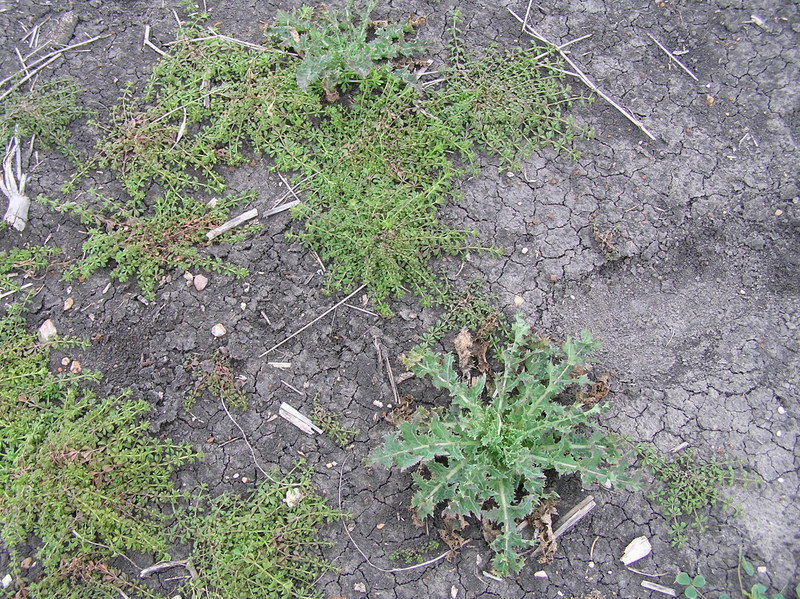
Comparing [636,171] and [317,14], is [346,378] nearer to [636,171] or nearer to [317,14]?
[636,171]

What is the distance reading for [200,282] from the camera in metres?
3.66

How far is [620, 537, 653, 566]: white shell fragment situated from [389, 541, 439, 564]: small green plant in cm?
102

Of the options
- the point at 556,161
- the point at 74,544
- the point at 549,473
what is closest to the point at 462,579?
the point at 549,473

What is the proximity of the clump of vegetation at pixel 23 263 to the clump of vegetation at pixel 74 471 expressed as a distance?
0.47m

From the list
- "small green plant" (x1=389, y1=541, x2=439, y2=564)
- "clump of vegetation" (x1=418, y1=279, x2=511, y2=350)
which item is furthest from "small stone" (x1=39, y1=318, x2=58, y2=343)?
"small green plant" (x1=389, y1=541, x2=439, y2=564)

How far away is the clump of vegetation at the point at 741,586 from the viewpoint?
9.93 ft

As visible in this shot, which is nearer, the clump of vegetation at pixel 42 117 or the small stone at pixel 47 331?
the small stone at pixel 47 331

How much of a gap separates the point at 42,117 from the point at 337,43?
205 centimetres

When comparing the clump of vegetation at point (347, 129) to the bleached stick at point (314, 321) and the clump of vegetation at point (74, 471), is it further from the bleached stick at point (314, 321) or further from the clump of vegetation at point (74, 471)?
the clump of vegetation at point (74, 471)

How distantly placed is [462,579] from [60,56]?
4.39 metres

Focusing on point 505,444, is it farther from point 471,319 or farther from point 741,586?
point 741,586

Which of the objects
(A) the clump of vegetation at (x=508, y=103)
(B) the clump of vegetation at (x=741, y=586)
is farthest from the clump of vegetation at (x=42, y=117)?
(B) the clump of vegetation at (x=741, y=586)

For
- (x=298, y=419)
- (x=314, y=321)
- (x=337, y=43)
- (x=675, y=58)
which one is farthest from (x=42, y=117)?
(x=675, y=58)

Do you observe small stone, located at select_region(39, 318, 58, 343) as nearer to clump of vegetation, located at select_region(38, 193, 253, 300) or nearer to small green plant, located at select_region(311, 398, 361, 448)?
clump of vegetation, located at select_region(38, 193, 253, 300)
